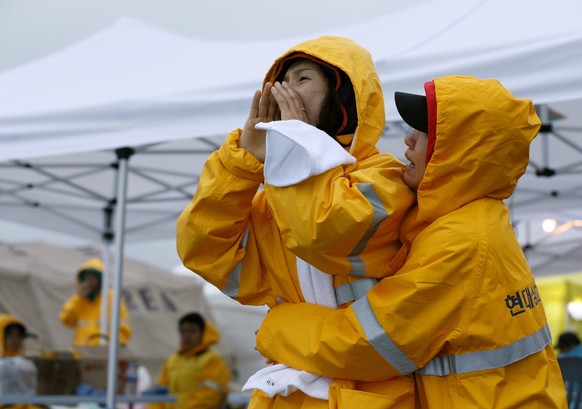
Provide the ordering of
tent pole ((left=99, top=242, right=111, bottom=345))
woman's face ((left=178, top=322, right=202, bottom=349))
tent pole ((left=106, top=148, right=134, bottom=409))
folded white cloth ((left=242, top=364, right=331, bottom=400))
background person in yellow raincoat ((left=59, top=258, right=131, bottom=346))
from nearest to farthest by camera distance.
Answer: folded white cloth ((left=242, top=364, right=331, bottom=400)), tent pole ((left=106, top=148, right=134, bottom=409)), woman's face ((left=178, top=322, right=202, bottom=349)), tent pole ((left=99, top=242, right=111, bottom=345)), background person in yellow raincoat ((left=59, top=258, right=131, bottom=346))

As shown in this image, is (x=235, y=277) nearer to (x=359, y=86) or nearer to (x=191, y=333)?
(x=359, y=86)

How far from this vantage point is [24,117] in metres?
4.25

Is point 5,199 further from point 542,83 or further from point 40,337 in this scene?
point 40,337

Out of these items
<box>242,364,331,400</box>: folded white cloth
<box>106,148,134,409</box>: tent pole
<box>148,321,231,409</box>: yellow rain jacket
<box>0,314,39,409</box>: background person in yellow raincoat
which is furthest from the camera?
<box>148,321,231,409</box>: yellow rain jacket

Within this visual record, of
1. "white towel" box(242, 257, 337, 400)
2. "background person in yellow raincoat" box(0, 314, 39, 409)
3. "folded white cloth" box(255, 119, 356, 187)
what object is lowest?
"background person in yellow raincoat" box(0, 314, 39, 409)

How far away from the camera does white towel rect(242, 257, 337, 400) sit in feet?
6.28

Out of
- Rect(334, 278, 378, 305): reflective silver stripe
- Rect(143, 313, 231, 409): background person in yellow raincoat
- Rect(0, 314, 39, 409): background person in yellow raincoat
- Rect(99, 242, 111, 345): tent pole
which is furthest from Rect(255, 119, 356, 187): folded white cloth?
Rect(99, 242, 111, 345): tent pole

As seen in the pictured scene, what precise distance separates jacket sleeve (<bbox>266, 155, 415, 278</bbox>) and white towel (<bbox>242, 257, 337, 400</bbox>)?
11cm

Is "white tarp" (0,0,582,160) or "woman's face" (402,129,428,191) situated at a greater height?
"white tarp" (0,0,582,160)

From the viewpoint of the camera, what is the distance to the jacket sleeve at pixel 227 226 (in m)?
2.04

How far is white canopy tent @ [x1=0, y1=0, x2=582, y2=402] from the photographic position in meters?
3.49

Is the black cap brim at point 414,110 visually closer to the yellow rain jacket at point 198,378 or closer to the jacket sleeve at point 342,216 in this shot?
the jacket sleeve at point 342,216

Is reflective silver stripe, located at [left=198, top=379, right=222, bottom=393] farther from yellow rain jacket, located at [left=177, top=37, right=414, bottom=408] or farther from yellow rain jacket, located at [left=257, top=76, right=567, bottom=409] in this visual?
yellow rain jacket, located at [left=257, top=76, right=567, bottom=409]

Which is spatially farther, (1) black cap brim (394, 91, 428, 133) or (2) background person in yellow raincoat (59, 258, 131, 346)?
(2) background person in yellow raincoat (59, 258, 131, 346)
